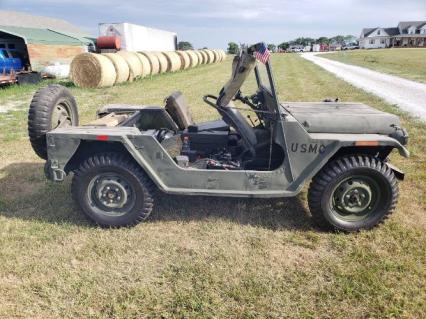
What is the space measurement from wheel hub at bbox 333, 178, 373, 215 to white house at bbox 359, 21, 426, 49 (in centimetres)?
10285

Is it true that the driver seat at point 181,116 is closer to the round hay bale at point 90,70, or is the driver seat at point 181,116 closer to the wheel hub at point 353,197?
the wheel hub at point 353,197

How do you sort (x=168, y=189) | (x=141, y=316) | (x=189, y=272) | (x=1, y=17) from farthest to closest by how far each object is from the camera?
1. (x=1, y=17)
2. (x=168, y=189)
3. (x=189, y=272)
4. (x=141, y=316)

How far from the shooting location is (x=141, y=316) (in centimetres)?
277

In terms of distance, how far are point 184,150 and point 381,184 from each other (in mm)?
2279

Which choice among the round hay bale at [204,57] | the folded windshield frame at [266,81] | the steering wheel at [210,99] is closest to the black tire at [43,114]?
the steering wheel at [210,99]

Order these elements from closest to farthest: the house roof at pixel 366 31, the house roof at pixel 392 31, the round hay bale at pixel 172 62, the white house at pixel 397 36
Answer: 1. the round hay bale at pixel 172 62
2. the white house at pixel 397 36
3. the house roof at pixel 392 31
4. the house roof at pixel 366 31

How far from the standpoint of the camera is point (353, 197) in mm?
3771

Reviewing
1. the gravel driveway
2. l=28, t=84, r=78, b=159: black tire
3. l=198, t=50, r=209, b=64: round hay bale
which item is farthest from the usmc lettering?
l=198, t=50, r=209, b=64: round hay bale

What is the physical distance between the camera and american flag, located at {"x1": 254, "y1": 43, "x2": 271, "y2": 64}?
3.28 m

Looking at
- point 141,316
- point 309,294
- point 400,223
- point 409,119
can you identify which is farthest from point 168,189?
point 409,119

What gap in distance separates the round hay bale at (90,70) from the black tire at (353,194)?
12.5 m

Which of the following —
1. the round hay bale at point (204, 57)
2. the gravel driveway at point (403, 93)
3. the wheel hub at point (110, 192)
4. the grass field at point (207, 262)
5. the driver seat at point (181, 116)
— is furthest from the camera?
the round hay bale at point (204, 57)

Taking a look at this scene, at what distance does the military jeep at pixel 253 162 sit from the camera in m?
3.61

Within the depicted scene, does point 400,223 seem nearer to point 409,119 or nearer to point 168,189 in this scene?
point 168,189
